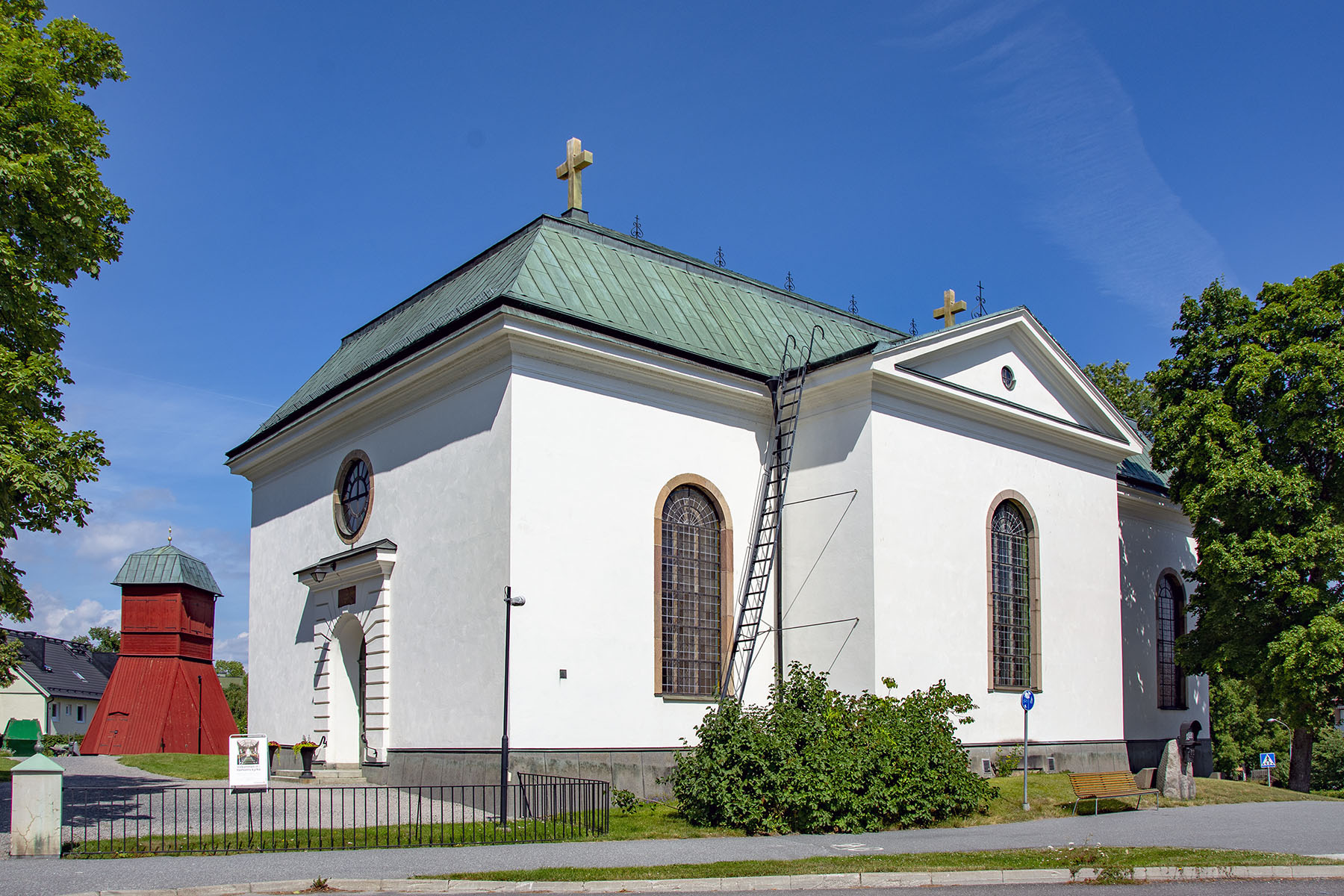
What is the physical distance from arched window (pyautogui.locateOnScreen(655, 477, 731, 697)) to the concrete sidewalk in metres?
5.11

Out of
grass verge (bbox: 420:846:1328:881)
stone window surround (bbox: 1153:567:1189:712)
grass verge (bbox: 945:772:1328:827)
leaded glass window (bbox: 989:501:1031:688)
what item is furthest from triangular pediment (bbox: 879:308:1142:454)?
grass verge (bbox: 420:846:1328:881)

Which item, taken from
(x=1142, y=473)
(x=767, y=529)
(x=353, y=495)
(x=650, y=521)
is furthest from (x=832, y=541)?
(x=1142, y=473)

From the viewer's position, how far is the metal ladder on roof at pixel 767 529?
21078 mm

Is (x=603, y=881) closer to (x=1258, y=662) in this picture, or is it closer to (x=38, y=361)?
(x=38, y=361)

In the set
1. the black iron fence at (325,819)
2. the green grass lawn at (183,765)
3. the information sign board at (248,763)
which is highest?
the information sign board at (248,763)

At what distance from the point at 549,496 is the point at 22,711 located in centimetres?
5140

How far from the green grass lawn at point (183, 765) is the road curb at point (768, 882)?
13.9 meters

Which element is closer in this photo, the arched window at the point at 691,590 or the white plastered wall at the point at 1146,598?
the arched window at the point at 691,590

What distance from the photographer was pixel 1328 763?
6350 centimetres

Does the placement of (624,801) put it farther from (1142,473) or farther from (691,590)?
(1142,473)

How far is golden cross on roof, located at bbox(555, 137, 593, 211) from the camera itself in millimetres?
24141

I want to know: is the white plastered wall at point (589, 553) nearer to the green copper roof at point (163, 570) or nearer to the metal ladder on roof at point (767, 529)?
the metal ladder on roof at point (767, 529)

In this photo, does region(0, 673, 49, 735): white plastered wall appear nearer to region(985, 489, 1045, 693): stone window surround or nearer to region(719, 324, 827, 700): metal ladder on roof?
region(719, 324, 827, 700): metal ladder on roof

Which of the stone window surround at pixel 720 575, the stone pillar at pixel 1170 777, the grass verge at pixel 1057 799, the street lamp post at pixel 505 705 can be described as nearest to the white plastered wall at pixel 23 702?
the stone window surround at pixel 720 575
